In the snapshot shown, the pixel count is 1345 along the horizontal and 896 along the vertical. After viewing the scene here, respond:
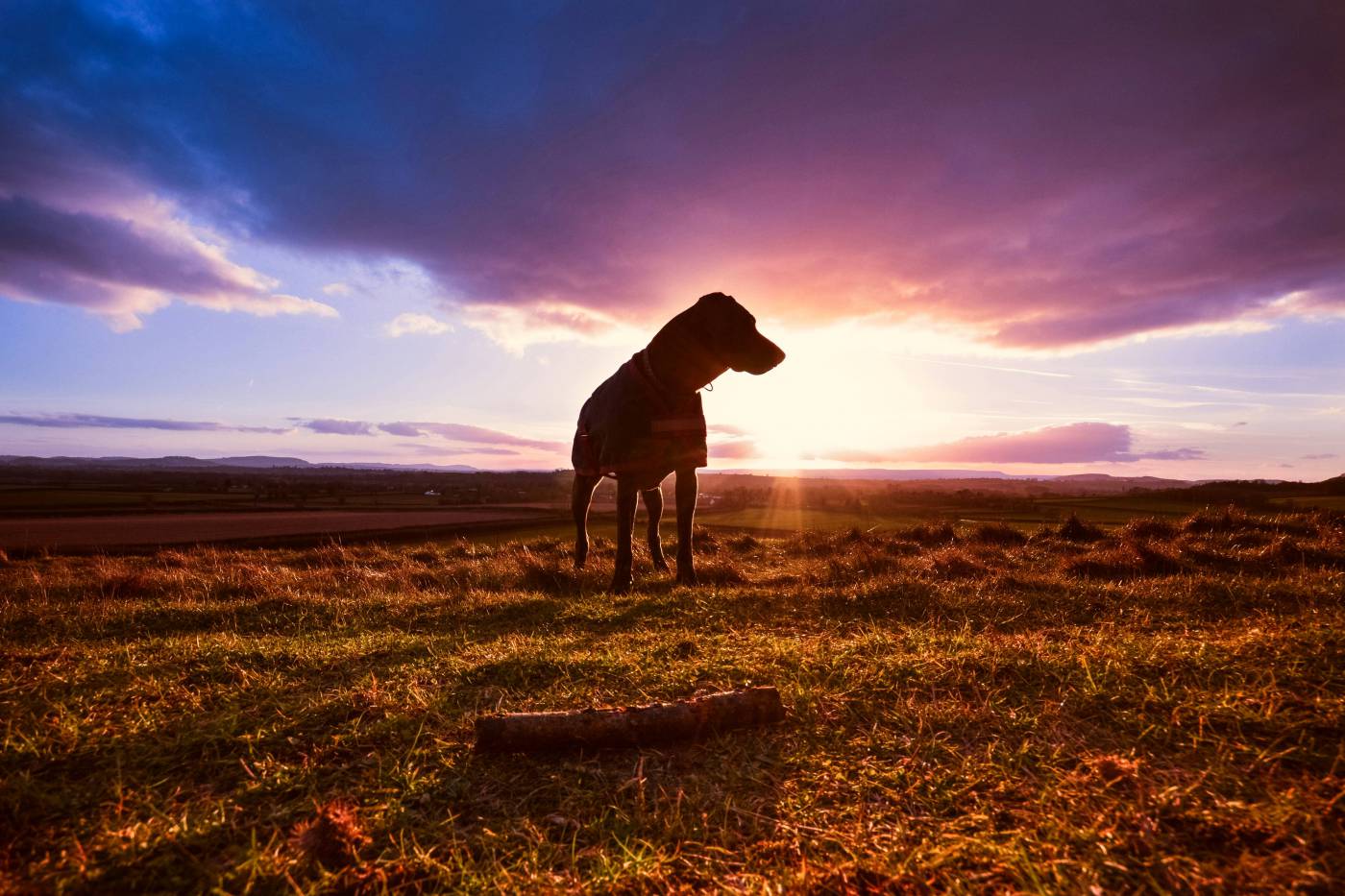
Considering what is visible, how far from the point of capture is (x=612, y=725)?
2850 mm

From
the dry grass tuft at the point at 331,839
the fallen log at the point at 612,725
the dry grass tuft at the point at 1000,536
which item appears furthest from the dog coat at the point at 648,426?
the dry grass tuft at the point at 1000,536

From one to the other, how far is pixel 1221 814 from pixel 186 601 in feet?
31.2

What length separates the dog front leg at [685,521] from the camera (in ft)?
28.6

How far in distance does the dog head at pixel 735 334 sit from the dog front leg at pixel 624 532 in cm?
240

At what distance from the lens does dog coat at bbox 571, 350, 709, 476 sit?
8.33m

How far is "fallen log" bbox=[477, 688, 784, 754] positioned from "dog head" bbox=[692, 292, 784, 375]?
559 centimetres

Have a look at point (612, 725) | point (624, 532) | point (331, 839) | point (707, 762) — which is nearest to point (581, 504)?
point (624, 532)

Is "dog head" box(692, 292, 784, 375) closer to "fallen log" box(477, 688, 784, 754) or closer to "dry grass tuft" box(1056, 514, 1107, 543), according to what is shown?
"fallen log" box(477, 688, 784, 754)

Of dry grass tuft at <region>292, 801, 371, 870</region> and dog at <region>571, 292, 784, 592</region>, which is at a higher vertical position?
dog at <region>571, 292, 784, 592</region>

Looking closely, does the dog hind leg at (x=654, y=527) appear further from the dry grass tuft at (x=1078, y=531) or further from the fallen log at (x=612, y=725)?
the dry grass tuft at (x=1078, y=531)

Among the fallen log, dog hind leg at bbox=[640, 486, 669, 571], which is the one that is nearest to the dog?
dog hind leg at bbox=[640, 486, 669, 571]

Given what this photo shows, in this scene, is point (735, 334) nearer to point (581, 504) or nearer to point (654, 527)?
point (654, 527)

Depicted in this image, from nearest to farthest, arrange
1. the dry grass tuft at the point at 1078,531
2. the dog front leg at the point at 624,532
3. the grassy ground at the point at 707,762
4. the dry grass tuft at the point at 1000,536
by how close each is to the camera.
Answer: the grassy ground at the point at 707,762, the dog front leg at the point at 624,532, the dry grass tuft at the point at 1078,531, the dry grass tuft at the point at 1000,536

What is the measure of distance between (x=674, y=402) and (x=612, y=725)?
5.85 m
